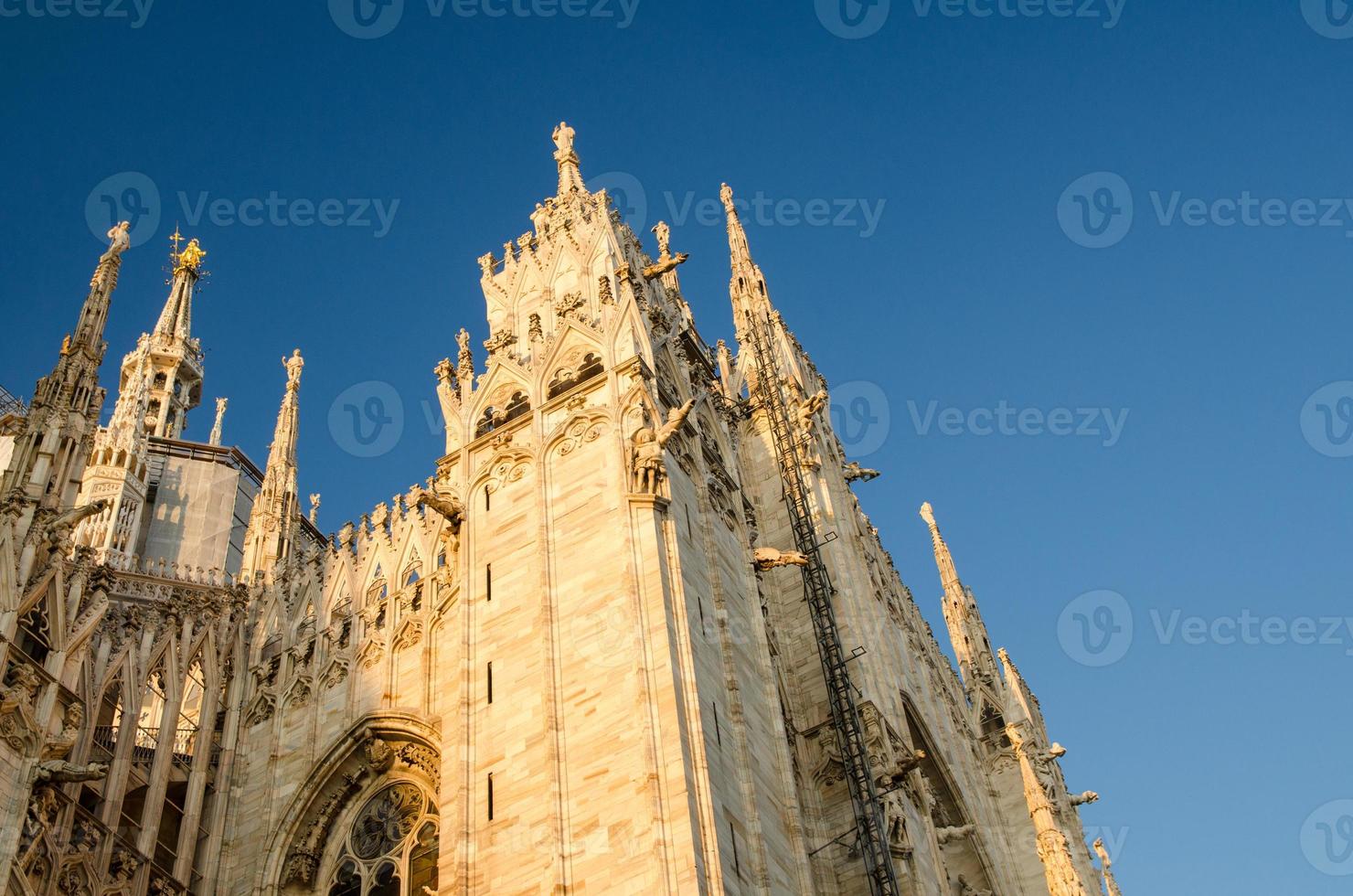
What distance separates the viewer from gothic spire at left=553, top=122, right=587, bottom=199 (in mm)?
31703

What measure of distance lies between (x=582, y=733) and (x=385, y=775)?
659 cm

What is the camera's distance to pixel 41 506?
2314cm

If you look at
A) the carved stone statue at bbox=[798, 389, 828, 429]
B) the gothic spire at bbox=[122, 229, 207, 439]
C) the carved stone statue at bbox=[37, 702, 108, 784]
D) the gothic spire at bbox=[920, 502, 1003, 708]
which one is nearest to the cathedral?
the carved stone statue at bbox=[37, 702, 108, 784]

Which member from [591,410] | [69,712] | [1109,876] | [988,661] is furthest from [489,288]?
[1109,876]

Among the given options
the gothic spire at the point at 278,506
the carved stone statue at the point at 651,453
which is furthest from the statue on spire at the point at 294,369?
the carved stone statue at the point at 651,453

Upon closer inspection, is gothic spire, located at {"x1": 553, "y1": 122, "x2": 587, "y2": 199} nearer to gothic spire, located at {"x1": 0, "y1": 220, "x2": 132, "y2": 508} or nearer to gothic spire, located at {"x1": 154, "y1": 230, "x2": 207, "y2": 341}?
gothic spire, located at {"x1": 0, "y1": 220, "x2": 132, "y2": 508}

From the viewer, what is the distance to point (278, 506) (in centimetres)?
3438

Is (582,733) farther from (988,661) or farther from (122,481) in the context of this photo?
(122,481)

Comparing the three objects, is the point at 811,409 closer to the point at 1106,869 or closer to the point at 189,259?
the point at 1106,869

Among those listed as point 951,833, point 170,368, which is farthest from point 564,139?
point 170,368

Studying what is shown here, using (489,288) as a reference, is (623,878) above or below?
below

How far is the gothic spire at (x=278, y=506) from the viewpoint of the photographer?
32.2 metres

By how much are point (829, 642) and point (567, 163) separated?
12166 millimetres

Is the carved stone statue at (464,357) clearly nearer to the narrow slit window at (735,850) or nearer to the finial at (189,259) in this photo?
the narrow slit window at (735,850)
